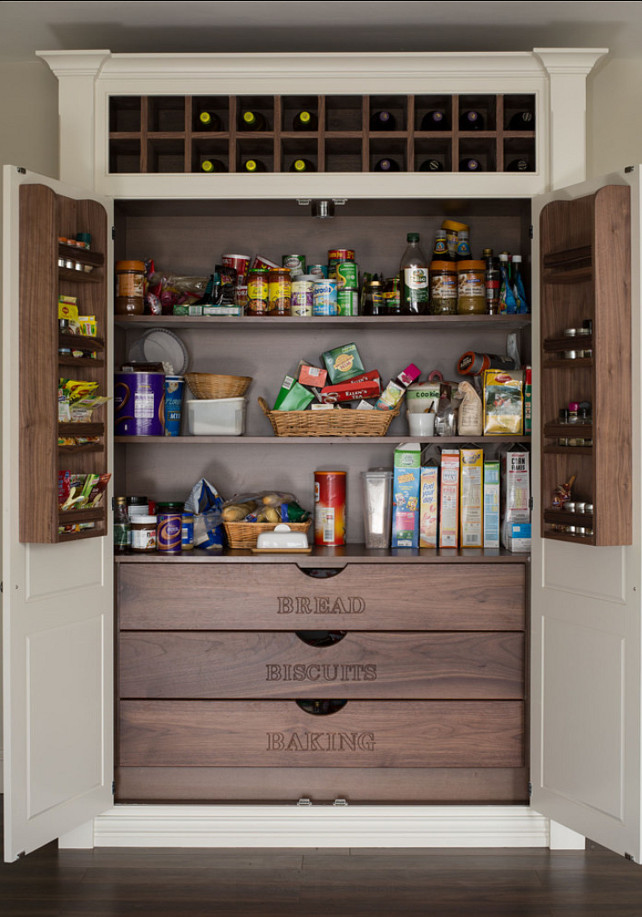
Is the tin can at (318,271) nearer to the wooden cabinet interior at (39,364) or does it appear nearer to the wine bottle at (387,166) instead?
the wine bottle at (387,166)

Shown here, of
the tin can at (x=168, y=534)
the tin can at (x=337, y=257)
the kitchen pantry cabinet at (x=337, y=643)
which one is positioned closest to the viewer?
the kitchen pantry cabinet at (x=337, y=643)

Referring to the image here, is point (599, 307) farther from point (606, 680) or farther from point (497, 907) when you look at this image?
point (497, 907)

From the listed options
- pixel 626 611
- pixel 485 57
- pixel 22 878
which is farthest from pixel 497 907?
pixel 485 57

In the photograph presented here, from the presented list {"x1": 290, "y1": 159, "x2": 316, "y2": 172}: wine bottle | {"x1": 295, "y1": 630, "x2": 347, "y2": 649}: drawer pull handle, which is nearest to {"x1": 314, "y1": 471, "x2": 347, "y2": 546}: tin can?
{"x1": 295, "y1": 630, "x2": 347, "y2": 649}: drawer pull handle

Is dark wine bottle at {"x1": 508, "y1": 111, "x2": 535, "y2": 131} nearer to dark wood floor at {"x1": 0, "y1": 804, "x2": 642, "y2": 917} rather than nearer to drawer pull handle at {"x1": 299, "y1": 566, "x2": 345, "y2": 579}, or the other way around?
drawer pull handle at {"x1": 299, "y1": 566, "x2": 345, "y2": 579}

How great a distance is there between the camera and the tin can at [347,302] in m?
2.92

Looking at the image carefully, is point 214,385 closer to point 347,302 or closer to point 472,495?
point 347,302

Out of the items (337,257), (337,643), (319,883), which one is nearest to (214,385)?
(337,257)

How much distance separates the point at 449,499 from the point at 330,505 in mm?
416

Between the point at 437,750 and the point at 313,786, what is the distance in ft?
1.39

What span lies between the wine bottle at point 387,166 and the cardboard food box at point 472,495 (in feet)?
3.24

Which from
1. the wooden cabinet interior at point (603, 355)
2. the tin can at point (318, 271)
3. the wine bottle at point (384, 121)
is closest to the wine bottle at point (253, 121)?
the wine bottle at point (384, 121)

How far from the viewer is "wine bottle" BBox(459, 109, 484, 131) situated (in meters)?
2.78

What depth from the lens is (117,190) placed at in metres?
2.77
